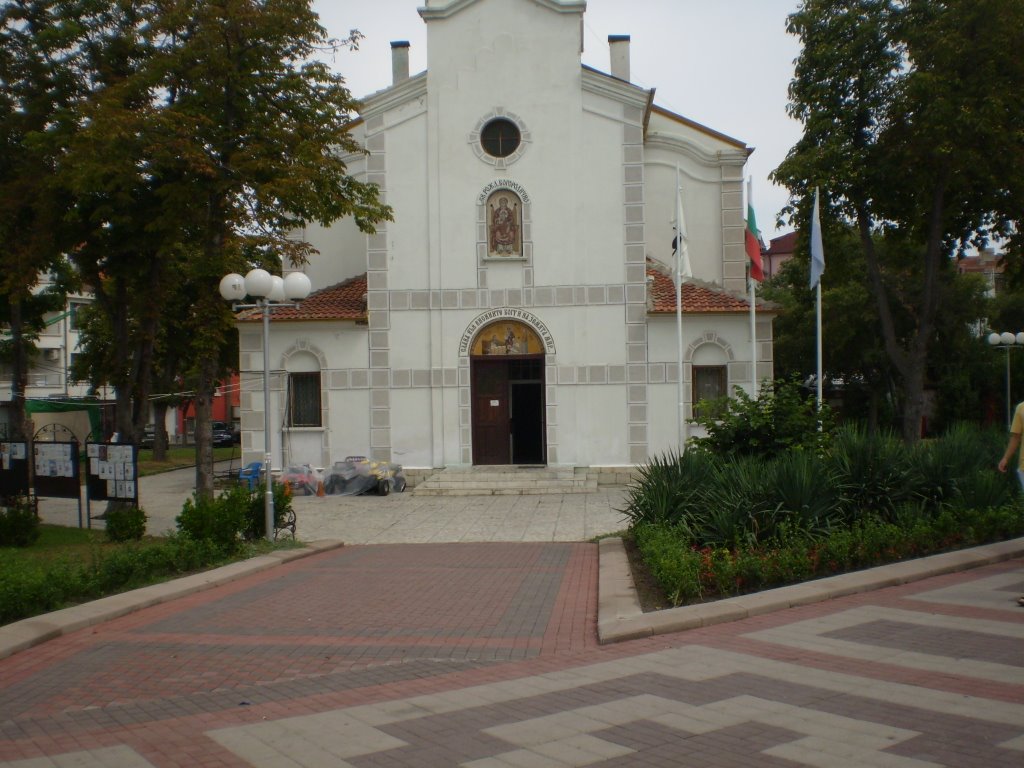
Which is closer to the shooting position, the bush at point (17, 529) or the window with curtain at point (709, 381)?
the bush at point (17, 529)

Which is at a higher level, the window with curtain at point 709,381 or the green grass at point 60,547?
the window with curtain at point 709,381

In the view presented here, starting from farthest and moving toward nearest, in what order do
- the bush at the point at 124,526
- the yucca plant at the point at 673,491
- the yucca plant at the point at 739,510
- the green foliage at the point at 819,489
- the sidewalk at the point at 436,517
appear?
the sidewalk at the point at 436,517 → the bush at the point at 124,526 → the yucca plant at the point at 673,491 → the green foliage at the point at 819,489 → the yucca plant at the point at 739,510

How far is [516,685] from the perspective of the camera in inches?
287

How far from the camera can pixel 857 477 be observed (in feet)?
42.1

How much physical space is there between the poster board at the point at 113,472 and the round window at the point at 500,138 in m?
13.3

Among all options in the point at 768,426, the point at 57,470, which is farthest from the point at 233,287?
the point at 768,426

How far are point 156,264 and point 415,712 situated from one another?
1477 centimetres

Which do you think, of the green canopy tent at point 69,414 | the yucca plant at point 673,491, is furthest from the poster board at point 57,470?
the green canopy tent at point 69,414

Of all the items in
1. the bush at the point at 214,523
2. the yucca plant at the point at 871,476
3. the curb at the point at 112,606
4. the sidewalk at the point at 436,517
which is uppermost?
the yucca plant at the point at 871,476

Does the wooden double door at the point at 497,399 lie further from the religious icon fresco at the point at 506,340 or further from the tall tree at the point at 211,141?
the tall tree at the point at 211,141

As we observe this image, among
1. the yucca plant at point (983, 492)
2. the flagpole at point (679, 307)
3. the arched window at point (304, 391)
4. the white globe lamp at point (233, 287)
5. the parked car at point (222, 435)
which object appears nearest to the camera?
the yucca plant at point (983, 492)

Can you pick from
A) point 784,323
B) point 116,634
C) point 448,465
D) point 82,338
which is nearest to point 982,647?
point 116,634

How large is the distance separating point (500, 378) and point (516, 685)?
61.8ft

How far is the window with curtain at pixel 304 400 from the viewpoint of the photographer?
26.0 meters
